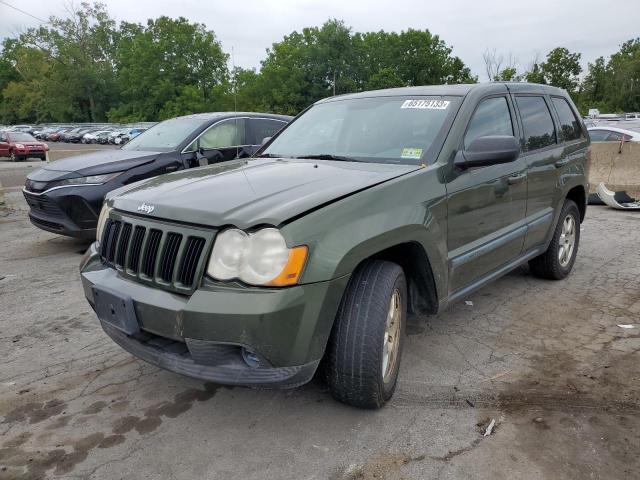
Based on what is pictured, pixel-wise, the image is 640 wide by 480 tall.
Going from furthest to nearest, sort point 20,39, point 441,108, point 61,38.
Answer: point 20,39
point 61,38
point 441,108

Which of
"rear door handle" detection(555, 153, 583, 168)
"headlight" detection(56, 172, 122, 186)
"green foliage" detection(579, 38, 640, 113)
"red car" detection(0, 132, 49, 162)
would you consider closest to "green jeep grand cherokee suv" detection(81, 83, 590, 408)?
"rear door handle" detection(555, 153, 583, 168)

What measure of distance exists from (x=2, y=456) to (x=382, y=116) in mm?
2968

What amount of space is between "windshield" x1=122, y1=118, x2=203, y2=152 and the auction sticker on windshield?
397 cm

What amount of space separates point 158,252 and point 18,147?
29599mm

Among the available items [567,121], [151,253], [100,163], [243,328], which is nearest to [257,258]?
[243,328]

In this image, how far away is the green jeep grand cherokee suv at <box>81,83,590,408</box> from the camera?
2.32 metres

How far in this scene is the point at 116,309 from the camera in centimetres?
262

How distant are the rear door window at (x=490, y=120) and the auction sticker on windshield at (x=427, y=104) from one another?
0.21m

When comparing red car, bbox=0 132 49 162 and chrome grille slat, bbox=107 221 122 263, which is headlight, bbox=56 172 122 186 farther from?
red car, bbox=0 132 49 162

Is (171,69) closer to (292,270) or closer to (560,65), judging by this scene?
(560,65)

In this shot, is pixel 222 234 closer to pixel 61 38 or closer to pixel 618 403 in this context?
pixel 618 403

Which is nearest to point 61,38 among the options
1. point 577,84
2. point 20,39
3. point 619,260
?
point 20,39

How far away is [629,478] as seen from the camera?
2291 millimetres

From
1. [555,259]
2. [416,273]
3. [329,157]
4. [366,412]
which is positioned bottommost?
[366,412]
